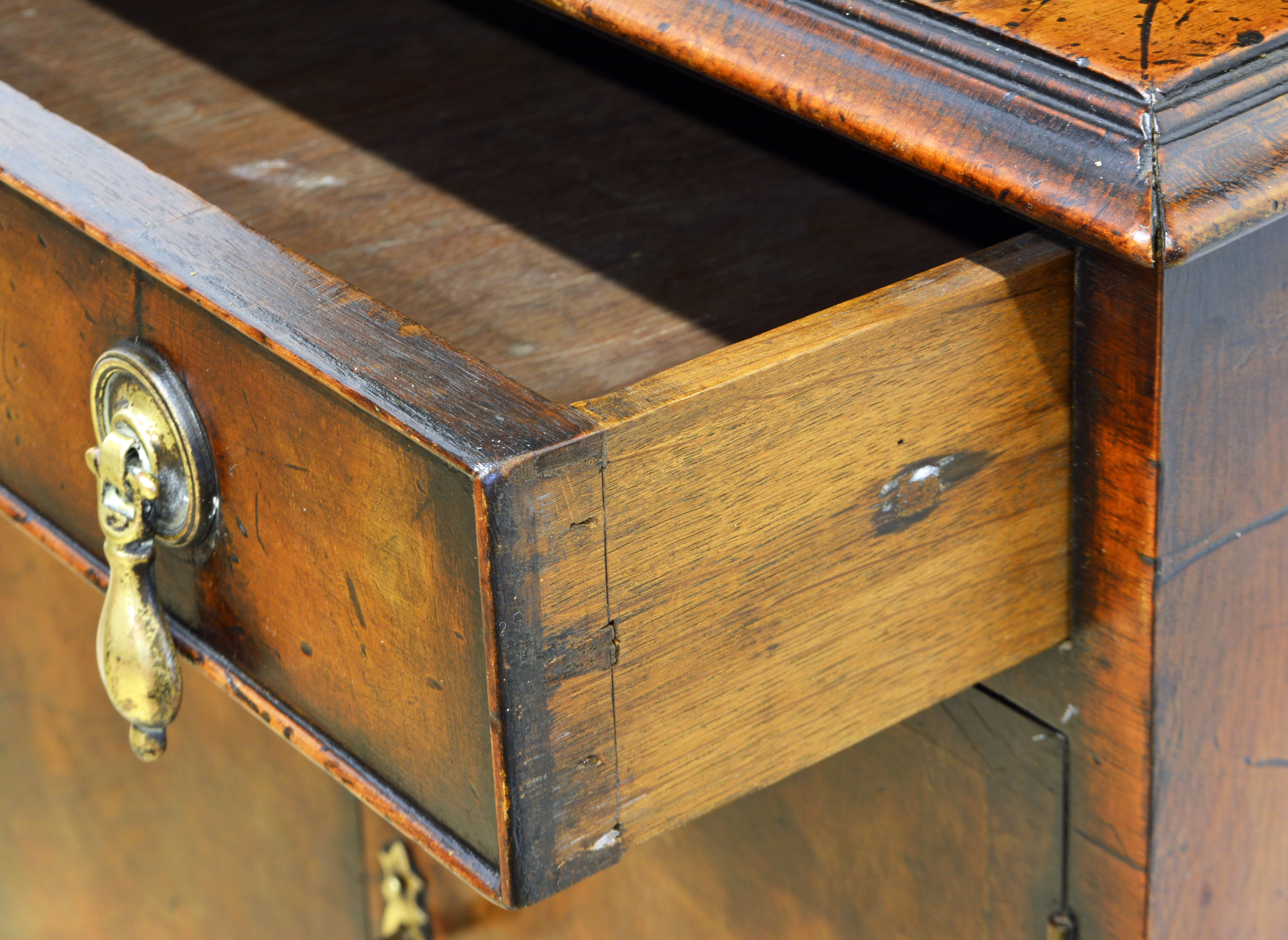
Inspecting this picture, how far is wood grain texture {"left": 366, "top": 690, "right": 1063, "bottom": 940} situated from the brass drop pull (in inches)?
10.7

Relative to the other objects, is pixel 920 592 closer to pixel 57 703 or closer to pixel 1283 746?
pixel 1283 746

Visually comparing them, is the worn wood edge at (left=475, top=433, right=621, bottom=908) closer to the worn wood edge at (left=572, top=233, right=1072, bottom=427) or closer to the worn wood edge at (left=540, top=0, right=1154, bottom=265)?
the worn wood edge at (left=572, top=233, right=1072, bottom=427)

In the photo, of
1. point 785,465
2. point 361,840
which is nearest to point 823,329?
point 785,465

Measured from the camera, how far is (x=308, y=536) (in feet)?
1.54

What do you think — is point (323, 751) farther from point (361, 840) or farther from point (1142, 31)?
point (361, 840)

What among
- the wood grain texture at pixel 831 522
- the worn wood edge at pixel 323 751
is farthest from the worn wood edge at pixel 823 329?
the worn wood edge at pixel 323 751

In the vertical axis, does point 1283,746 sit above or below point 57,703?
above

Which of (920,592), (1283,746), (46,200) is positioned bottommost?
(1283,746)

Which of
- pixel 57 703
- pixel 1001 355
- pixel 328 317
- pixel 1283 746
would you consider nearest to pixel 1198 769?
pixel 1283 746

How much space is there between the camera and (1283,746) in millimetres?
584

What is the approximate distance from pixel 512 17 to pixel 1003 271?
18.6 inches

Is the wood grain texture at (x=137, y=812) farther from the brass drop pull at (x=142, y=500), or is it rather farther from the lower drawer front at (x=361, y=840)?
the brass drop pull at (x=142, y=500)

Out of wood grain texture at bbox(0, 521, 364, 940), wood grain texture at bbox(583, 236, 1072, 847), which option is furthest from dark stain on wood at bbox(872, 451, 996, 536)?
wood grain texture at bbox(0, 521, 364, 940)

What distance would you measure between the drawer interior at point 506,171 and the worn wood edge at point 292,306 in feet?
0.52
